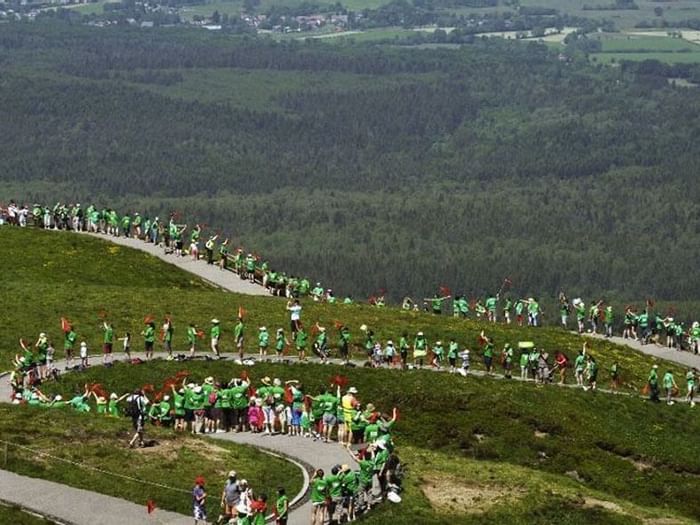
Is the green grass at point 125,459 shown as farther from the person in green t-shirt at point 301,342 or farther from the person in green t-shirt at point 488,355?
the person in green t-shirt at point 488,355

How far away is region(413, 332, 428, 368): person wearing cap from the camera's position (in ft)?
308

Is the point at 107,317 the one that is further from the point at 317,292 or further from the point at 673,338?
the point at 673,338

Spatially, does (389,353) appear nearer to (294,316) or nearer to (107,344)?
(294,316)

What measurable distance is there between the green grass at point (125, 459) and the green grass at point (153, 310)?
17233 millimetres

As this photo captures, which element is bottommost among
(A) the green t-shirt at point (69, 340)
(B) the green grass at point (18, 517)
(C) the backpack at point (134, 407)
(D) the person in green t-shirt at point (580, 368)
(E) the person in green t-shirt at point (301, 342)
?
(D) the person in green t-shirt at point (580, 368)

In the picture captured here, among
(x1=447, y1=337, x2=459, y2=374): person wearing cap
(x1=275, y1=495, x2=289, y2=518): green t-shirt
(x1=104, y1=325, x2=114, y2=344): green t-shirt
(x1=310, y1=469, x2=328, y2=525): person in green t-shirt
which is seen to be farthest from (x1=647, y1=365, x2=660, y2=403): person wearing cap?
(x1=275, y1=495, x2=289, y2=518): green t-shirt

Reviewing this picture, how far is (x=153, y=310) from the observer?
102 m

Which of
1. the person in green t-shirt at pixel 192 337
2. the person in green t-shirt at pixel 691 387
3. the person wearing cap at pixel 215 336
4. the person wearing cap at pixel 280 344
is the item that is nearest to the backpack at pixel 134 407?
the person wearing cap at pixel 215 336

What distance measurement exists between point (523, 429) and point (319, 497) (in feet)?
83.5

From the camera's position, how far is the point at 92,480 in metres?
67.1

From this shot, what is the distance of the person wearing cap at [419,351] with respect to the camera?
9400cm

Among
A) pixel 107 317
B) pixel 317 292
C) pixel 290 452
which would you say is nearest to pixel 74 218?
pixel 317 292

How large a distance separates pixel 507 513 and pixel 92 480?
16281 mm

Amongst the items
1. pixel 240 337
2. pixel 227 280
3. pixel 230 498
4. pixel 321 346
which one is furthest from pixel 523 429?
pixel 227 280
